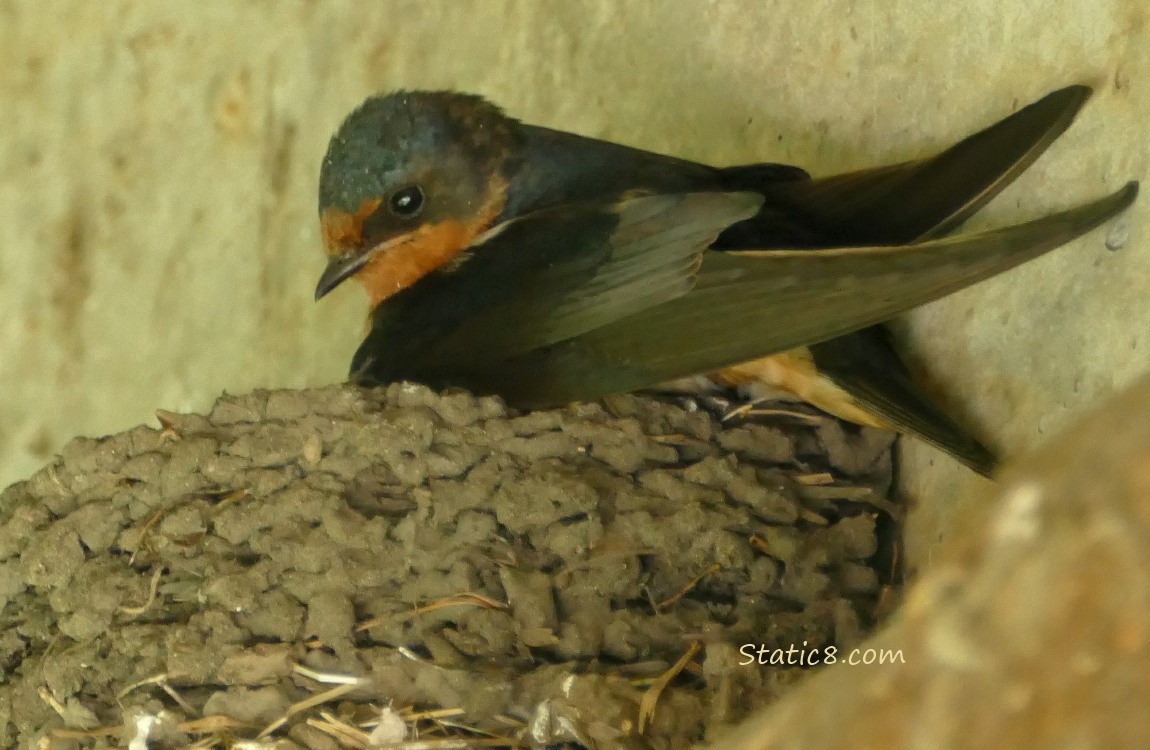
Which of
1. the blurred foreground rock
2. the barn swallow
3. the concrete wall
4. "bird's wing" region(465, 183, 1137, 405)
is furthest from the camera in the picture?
the concrete wall

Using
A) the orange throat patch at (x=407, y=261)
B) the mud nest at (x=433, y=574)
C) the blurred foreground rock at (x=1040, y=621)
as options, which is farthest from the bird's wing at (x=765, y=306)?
the blurred foreground rock at (x=1040, y=621)

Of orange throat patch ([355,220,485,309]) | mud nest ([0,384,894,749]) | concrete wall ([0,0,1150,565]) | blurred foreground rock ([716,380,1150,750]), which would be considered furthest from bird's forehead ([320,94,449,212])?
blurred foreground rock ([716,380,1150,750])

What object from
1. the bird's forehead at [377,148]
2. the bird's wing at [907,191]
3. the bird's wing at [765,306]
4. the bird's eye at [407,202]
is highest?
the bird's forehead at [377,148]

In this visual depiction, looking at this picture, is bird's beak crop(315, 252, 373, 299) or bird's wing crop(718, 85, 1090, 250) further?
bird's beak crop(315, 252, 373, 299)

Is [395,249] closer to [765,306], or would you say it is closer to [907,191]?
[765,306]

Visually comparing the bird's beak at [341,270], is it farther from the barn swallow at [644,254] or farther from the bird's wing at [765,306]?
the bird's wing at [765,306]

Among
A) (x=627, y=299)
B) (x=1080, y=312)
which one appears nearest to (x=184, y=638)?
(x=627, y=299)

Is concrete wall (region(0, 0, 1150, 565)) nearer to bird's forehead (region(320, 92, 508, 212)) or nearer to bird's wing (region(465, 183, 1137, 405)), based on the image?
bird's forehead (region(320, 92, 508, 212))
